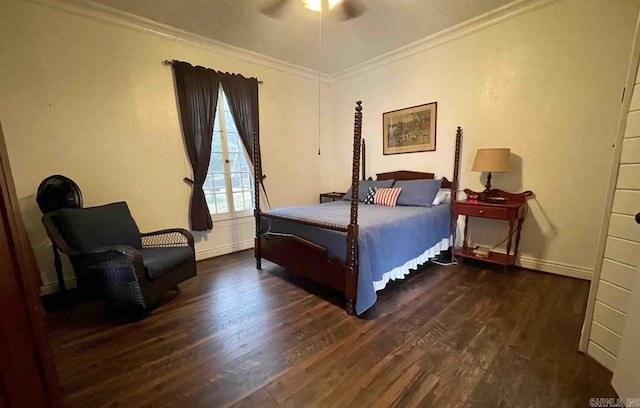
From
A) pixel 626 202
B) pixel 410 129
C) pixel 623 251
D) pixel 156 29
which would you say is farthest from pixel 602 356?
pixel 156 29

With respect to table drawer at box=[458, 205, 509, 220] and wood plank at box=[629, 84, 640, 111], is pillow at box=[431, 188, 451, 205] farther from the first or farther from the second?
wood plank at box=[629, 84, 640, 111]

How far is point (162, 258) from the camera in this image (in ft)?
7.15

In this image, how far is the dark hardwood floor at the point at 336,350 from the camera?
135 centimetres

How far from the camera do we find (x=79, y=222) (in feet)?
6.95

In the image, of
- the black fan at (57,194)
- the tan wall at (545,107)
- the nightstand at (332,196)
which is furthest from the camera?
the nightstand at (332,196)

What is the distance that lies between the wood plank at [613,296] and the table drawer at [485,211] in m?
1.18

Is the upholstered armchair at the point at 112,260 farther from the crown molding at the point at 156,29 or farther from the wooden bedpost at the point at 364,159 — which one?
the wooden bedpost at the point at 364,159

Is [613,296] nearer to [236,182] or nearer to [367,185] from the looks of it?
[367,185]

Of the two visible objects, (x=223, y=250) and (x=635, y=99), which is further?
(x=223, y=250)

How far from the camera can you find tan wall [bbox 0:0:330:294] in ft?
7.50

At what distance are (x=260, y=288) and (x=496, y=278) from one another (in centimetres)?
240

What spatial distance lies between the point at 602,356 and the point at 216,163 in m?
3.83

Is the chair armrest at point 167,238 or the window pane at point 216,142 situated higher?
the window pane at point 216,142

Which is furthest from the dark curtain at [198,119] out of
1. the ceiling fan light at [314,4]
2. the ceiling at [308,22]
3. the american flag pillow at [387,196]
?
the american flag pillow at [387,196]
